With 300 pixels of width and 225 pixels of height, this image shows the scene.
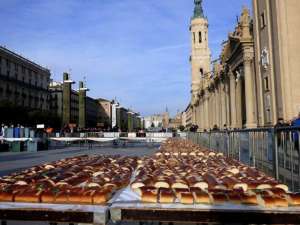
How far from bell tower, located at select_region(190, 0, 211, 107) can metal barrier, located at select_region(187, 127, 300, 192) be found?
75.9m

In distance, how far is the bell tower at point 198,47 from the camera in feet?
278

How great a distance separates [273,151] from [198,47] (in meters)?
82.6

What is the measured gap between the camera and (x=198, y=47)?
8594 centimetres

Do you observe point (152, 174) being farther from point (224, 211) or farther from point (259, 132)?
point (259, 132)

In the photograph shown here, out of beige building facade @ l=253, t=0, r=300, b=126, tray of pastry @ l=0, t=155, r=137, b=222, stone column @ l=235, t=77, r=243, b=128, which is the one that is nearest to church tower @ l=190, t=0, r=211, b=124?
stone column @ l=235, t=77, r=243, b=128

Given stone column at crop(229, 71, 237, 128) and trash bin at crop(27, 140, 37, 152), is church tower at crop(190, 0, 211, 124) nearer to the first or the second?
stone column at crop(229, 71, 237, 128)

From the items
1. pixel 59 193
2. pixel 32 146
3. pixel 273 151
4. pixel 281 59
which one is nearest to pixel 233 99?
pixel 281 59

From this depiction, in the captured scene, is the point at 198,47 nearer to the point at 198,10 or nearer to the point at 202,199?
the point at 198,10

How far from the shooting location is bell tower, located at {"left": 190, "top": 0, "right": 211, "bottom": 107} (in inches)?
3339

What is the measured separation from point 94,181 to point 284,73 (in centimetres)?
1916

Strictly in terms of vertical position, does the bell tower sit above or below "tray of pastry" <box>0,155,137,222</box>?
above

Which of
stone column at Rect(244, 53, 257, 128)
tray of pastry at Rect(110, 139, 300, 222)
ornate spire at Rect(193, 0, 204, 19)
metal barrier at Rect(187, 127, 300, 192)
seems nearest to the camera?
tray of pastry at Rect(110, 139, 300, 222)

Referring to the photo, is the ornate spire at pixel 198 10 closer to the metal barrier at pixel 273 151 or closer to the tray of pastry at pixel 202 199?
the metal barrier at pixel 273 151

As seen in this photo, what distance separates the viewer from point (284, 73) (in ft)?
66.6
